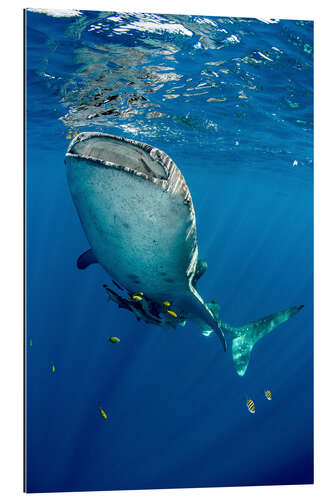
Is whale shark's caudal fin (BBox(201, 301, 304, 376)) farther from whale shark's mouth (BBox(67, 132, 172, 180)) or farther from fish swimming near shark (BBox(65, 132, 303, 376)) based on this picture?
whale shark's mouth (BBox(67, 132, 172, 180))

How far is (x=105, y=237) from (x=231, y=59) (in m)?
5.51

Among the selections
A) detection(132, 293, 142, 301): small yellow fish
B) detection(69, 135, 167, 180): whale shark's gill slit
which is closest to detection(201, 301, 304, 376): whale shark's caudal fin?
detection(132, 293, 142, 301): small yellow fish

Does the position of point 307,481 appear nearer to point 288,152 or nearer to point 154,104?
point 154,104

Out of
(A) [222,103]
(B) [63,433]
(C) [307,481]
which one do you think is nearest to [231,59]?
(A) [222,103]

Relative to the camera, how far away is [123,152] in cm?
287

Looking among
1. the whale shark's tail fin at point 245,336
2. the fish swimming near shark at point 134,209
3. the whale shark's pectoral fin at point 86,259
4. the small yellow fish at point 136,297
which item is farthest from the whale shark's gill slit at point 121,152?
the whale shark's tail fin at point 245,336

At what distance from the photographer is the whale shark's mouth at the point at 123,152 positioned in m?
2.70

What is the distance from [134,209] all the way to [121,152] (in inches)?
19.8

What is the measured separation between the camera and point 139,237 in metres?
3.20

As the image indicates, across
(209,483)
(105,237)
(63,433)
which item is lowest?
(63,433)

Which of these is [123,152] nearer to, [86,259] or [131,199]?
[131,199]

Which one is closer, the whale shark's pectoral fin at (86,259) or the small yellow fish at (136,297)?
the small yellow fish at (136,297)

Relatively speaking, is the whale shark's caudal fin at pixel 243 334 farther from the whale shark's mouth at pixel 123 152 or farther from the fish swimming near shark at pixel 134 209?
the whale shark's mouth at pixel 123 152

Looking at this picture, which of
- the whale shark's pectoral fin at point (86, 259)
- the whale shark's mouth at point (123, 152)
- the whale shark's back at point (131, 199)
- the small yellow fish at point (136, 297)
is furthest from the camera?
the whale shark's pectoral fin at point (86, 259)
